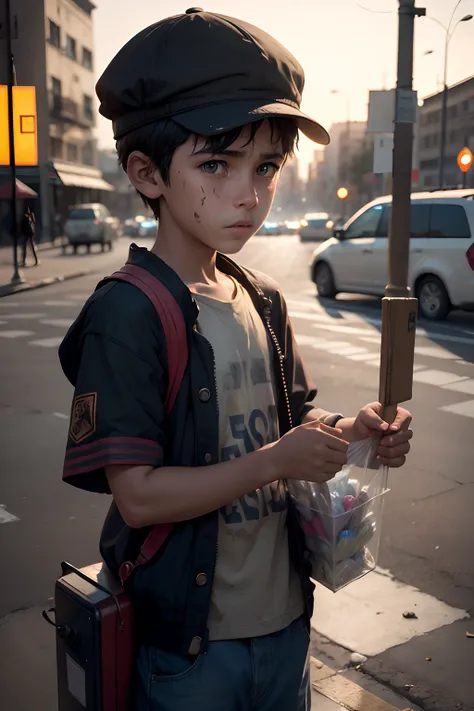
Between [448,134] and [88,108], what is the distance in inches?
964

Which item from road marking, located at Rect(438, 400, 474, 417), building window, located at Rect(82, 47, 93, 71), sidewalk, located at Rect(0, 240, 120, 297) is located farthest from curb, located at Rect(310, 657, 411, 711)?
building window, located at Rect(82, 47, 93, 71)

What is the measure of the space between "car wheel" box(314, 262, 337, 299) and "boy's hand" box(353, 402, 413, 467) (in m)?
13.6

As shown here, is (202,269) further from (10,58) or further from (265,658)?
(10,58)

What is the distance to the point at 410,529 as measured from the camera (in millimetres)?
4547

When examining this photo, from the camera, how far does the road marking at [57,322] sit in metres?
12.1

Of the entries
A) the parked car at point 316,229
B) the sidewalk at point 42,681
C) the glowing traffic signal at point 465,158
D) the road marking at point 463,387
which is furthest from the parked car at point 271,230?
the sidewalk at point 42,681

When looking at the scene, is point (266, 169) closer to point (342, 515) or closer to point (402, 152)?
point (342, 515)

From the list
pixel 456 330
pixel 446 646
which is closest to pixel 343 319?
pixel 456 330

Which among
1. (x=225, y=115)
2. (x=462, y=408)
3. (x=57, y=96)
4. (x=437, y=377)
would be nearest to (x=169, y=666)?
(x=225, y=115)

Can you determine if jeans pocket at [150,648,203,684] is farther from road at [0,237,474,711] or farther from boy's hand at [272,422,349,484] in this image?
road at [0,237,474,711]

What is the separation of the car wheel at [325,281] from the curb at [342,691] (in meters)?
12.5

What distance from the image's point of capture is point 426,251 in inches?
504

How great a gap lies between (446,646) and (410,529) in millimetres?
1247

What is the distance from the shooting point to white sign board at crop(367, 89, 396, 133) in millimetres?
11430
